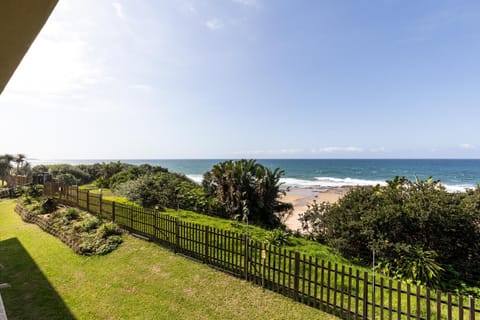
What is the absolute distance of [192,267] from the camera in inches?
247

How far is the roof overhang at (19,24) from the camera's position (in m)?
1.31

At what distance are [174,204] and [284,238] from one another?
746 cm

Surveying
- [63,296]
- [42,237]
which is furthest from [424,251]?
[42,237]

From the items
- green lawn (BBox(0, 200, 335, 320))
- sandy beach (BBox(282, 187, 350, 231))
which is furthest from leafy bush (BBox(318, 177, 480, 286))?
sandy beach (BBox(282, 187, 350, 231))

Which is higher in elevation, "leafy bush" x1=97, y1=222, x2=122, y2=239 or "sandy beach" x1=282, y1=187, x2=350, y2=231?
"leafy bush" x1=97, y1=222, x2=122, y2=239

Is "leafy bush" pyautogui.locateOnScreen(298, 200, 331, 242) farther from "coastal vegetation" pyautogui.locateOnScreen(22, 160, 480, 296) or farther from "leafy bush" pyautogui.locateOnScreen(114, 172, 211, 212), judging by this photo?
"leafy bush" pyautogui.locateOnScreen(114, 172, 211, 212)

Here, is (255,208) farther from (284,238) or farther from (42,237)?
(42,237)

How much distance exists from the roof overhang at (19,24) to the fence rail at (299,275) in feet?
16.3

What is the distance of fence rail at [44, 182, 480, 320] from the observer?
12.8 feet

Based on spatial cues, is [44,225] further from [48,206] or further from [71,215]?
[48,206]

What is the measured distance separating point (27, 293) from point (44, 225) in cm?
538

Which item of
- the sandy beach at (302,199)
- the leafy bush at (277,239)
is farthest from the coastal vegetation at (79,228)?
the sandy beach at (302,199)

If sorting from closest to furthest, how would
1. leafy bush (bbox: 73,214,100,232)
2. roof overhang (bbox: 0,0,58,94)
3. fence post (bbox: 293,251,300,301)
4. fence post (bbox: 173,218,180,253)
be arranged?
1. roof overhang (bbox: 0,0,58,94)
2. fence post (bbox: 293,251,300,301)
3. fence post (bbox: 173,218,180,253)
4. leafy bush (bbox: 73,214,100,232)

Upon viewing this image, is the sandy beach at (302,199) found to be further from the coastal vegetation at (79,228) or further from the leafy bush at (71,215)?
the leafy bush at (71,215)
